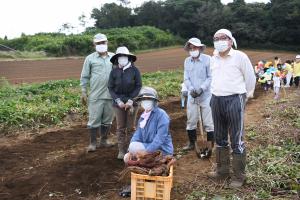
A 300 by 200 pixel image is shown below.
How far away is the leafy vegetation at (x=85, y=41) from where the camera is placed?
38625mm

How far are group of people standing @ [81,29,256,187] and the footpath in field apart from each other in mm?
324

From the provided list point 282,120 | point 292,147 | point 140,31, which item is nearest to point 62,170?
point 292,147

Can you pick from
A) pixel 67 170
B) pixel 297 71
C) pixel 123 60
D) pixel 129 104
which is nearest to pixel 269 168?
pixel 129 104

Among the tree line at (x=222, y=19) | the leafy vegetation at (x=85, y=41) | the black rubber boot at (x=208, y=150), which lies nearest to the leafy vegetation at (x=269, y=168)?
the black rubber boot at (x=208, y=150)

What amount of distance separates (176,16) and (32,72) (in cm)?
3691

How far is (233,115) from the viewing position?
208 inches

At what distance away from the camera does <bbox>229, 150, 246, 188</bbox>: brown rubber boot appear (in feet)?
17.6

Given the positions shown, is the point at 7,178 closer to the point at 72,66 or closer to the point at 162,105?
the point at 162,105

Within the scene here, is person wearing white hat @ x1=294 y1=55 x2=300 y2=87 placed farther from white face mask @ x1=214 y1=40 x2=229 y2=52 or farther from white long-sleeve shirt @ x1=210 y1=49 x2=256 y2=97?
white face mask @ x1=214 y1=40 x2=229 y2=52

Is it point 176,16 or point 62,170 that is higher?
point 176,16

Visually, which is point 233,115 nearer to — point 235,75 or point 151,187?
point 235,75

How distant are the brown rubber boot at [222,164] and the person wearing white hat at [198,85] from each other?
101cm

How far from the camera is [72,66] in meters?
29.1

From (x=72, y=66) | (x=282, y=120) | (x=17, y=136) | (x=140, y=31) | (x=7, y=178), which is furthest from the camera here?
(x=140, y=31)
